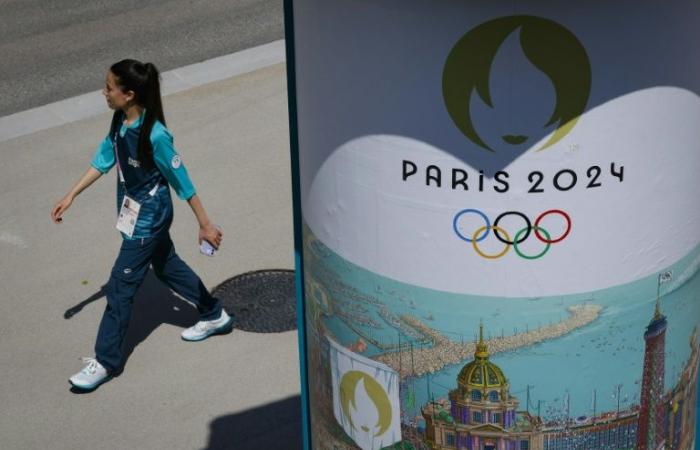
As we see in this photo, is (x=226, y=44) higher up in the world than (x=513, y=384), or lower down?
lower down

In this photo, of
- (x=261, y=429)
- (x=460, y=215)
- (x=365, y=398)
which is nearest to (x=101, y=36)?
(x=261, y=429)

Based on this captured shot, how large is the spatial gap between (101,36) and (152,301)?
6.05 metres

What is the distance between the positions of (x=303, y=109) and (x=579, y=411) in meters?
1.44

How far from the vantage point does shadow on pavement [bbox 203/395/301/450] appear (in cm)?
756

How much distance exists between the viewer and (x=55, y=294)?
9078 millimetres

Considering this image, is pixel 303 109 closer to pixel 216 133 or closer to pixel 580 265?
pixel 580 265

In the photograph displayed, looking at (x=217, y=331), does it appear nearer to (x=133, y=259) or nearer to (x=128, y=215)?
(x=133, y=259)

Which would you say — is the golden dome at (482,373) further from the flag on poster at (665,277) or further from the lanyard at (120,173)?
the lanyard at (120,173)

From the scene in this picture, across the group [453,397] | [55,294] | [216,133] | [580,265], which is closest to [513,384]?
[453,397]

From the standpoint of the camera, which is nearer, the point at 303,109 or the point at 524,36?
the point at 524,36

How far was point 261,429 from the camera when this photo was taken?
25.2 ft

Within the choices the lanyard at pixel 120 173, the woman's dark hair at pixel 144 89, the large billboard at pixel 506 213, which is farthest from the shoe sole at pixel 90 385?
the large billboard at pixel 506 213

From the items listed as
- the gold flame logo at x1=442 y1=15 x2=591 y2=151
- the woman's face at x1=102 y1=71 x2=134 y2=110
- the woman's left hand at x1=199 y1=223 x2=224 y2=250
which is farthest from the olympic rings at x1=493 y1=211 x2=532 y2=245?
the woman's face at x1=102 y1=71 x2=134 y2=110

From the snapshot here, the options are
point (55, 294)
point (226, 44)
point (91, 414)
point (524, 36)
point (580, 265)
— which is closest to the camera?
point (524, 36)
